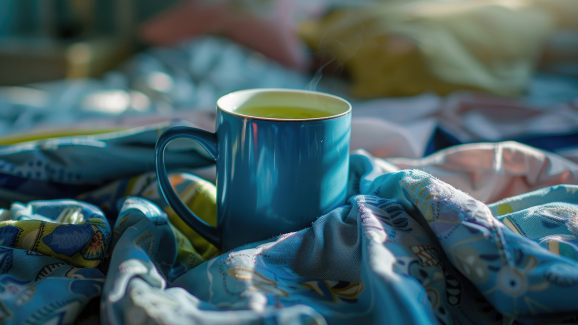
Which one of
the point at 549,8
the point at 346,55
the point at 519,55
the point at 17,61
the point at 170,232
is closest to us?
the point at 170,232

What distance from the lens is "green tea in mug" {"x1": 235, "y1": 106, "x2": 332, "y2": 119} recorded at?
1.43 ft

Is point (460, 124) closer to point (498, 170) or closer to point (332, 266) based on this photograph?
point (498, 170)

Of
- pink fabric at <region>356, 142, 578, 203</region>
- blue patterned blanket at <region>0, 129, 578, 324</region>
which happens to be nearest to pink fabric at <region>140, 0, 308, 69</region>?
pink fabric at <region>356, 142, 578, 203</region>

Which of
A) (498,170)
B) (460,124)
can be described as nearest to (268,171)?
(498,170)

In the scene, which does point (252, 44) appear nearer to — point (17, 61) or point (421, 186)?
point (17, 61)

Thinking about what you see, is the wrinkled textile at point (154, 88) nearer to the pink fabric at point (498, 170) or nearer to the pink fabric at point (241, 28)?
the pink fabric at point (241, 28)

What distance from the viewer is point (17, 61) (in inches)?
76.2

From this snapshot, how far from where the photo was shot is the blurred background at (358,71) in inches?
32.2

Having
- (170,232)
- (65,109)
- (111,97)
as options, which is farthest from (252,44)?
(170,232)

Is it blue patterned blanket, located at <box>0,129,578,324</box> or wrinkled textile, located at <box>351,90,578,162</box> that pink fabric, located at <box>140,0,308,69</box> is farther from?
blue patterned blanket, located at <box>0,129,578,324</box>

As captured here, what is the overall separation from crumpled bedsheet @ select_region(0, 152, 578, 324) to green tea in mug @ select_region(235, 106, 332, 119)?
102mm

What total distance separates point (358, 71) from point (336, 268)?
41.4 inches

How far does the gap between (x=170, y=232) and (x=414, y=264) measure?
220 millimetres

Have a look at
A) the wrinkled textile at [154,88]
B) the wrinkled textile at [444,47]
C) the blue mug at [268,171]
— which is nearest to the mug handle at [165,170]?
the blue mug at [268,171]
